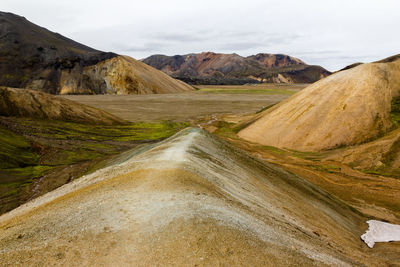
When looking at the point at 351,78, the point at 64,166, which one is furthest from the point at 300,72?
the point at 64,166

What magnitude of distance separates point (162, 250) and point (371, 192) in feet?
37.0

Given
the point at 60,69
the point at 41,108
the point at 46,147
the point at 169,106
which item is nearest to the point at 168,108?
the point at 169,106

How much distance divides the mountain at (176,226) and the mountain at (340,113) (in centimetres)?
1048

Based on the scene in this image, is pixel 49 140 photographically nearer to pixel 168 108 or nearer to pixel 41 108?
pixel 41 108

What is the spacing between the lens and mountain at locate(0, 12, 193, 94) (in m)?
66.7

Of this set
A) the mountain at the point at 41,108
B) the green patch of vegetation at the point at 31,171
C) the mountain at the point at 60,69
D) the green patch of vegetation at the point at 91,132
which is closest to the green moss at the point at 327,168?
the green patch of vegetation at the point at 91,132

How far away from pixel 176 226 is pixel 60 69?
74639mm

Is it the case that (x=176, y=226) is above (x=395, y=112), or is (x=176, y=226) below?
below

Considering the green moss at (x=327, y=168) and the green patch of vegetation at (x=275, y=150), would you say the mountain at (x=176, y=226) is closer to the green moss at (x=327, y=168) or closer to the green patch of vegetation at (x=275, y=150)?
the green moss at (x=327, y=168)

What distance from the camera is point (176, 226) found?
4.37m

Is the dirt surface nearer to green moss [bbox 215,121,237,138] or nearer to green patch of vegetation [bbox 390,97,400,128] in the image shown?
green moss [bbox 215,121,237,138]

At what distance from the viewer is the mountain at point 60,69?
66.7 m

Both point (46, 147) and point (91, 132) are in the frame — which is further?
point (91, 132)

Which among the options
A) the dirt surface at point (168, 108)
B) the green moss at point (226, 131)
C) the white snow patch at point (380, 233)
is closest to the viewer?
the white snow patch at point (380, 233)
